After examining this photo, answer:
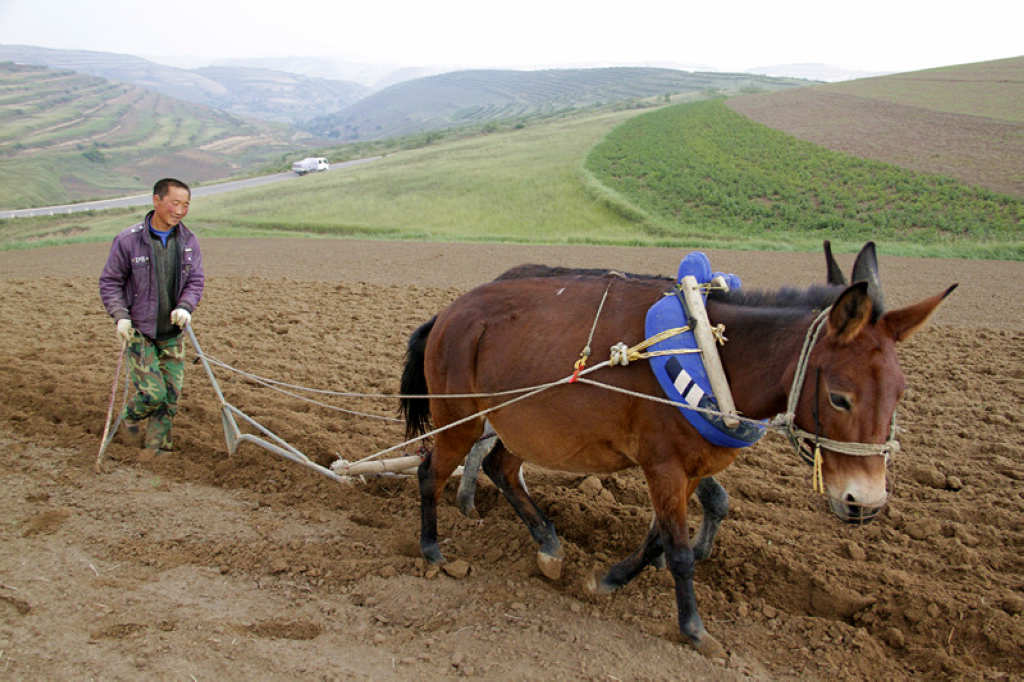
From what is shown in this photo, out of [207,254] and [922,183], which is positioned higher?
[922,183]

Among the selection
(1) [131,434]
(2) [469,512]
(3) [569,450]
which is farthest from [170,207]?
(3) [569,450]

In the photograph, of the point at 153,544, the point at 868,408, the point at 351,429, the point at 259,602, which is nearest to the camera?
the point at 868,408

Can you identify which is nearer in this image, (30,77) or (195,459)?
(195,459)

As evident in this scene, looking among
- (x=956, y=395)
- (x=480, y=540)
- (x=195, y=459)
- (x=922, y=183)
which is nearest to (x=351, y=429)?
(x=195, y=459)

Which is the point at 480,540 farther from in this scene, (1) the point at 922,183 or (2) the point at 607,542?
(1) the point at 922,183

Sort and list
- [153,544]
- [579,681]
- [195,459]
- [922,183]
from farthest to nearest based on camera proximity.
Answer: [922,183]
[195,459]
[153,544]
[579,681]

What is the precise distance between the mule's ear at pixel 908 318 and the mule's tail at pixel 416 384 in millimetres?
2537

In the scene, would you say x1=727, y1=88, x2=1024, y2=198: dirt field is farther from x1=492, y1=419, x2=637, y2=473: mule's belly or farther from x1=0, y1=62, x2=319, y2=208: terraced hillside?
x1=0, y1=62, x2=319, y2=208: terraced hillside

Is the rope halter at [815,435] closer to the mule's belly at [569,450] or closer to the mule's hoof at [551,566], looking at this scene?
the mule's belly at [569,450]

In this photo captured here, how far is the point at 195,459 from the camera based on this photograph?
16.8 feet

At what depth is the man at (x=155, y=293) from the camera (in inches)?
186

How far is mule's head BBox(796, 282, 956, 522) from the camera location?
2.42 metres

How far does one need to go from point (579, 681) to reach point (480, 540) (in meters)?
1.47

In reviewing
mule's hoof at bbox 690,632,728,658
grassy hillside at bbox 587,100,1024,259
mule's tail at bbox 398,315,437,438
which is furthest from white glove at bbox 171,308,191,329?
grassy hillside at bbox 587,100,1024,259
